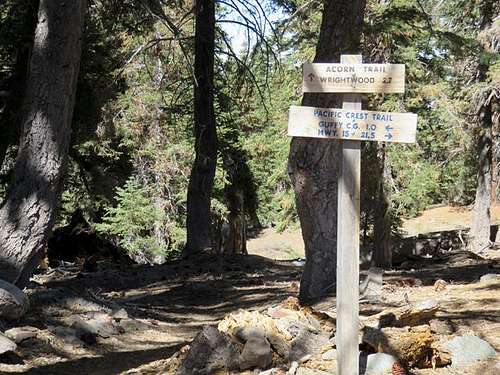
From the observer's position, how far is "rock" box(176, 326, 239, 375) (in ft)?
19.1

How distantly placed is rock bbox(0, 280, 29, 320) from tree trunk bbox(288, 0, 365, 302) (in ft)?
12.1

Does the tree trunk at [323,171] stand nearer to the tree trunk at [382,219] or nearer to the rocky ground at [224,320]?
the rocky ground at [224,320]

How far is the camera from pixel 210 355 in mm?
5883

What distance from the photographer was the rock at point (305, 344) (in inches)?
233

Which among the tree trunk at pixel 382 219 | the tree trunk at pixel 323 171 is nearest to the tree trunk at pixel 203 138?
the tree trunk at pixel 382 219

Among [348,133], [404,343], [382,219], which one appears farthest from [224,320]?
[382,219]

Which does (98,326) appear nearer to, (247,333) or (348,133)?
(247,333)

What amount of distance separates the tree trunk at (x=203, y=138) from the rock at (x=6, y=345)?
9.85 m

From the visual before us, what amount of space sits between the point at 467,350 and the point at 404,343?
637 mm

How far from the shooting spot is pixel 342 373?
16.4 ft

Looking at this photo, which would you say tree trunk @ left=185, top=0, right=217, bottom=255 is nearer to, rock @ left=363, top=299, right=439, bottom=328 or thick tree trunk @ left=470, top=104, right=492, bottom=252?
rock @ left=363, top=299, right=439, bottom=328

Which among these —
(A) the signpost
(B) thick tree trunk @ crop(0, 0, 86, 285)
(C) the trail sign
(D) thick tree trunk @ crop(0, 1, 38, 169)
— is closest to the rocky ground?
(A) the signpost

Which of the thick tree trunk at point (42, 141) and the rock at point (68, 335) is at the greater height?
the thick tree trunk at point (42, 141)

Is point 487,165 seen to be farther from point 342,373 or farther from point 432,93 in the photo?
point 342,373
